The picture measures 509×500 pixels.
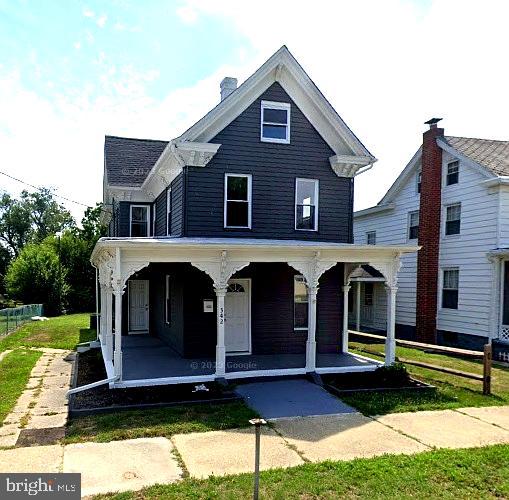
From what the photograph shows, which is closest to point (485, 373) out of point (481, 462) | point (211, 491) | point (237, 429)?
point (481, 462)

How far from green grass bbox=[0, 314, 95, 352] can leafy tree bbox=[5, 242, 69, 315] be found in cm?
1086

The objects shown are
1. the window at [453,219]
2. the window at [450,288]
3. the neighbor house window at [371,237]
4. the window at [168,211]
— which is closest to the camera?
the window at [168,211]

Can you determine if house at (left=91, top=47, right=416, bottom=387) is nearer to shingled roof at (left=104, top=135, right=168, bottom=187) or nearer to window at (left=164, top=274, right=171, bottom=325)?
window at (left=164, top=274, right=171, bottom=325)

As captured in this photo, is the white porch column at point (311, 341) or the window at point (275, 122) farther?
the window at point (275, 122)

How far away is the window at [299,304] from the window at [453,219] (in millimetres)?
8653

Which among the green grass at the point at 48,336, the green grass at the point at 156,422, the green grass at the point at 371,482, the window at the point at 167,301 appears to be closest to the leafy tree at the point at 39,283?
the green grass at the point at 48,336

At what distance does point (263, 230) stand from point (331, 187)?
98.3 inches

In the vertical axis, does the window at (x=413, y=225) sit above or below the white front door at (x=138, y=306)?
above

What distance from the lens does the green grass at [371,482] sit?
557 centimetres

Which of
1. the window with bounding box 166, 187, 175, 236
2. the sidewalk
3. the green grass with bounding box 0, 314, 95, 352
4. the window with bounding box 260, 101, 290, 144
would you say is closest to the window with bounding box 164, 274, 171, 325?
the window with bounding box 166, 187, 175, 236

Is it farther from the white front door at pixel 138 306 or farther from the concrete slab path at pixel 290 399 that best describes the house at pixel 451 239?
the concrete slab path at pixel 290 399

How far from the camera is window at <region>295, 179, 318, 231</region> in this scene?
1414cm

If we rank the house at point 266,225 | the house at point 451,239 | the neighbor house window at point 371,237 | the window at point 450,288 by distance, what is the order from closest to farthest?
the house at point 266,225 → the house at point 451,239 → the window at point 450,288 → the neighbor house window at point 371,237

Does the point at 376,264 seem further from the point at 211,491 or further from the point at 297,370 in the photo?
the point at 211,491
